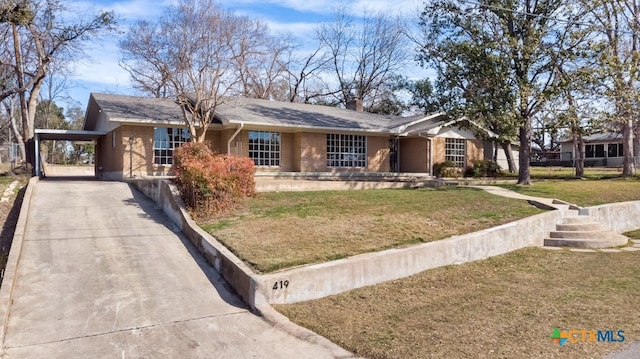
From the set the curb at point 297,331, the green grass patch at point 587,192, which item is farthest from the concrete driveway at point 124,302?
the green grass patch at point 587,192

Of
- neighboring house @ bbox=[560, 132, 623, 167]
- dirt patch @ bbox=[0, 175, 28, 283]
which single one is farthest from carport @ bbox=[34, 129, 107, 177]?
neighboring house @ bbox=[560, 132, 623, 167]

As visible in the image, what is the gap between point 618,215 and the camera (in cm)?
1391

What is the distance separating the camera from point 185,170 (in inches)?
452

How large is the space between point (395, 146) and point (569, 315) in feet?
66.3

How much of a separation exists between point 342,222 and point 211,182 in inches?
126

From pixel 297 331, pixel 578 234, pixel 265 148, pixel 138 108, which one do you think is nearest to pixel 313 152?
pixel 265 148

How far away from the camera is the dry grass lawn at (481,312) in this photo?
5234 millimetres

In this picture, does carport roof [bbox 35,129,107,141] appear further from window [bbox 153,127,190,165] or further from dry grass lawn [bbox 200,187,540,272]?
dry grass lawn [bbox 200,187,540,272]

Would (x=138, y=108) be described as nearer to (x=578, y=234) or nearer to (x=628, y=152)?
(x=578, y=234)

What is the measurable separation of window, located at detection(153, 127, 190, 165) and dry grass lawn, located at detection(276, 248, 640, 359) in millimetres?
14282

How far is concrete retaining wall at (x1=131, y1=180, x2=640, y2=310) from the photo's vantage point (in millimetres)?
6742

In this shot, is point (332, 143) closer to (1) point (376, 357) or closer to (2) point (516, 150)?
(1) point (376, 357)

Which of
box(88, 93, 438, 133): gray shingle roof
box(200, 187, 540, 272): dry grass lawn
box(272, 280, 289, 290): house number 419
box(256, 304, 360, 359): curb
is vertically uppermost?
box(88, 93, 438, 133): gray shingle roof

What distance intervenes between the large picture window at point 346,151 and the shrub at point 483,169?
6.45 meters
